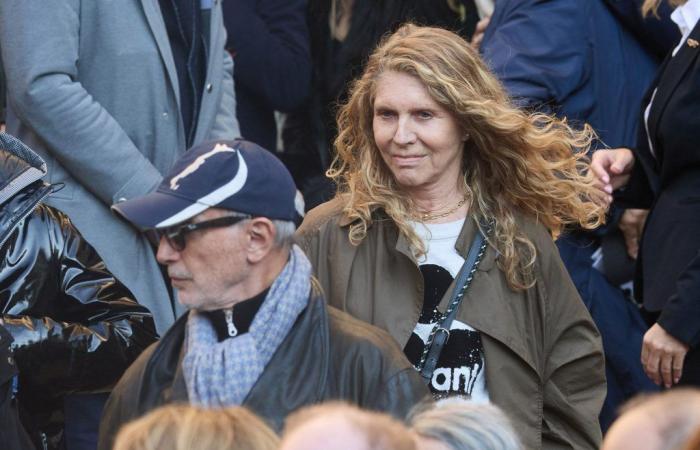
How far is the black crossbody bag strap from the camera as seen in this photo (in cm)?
465

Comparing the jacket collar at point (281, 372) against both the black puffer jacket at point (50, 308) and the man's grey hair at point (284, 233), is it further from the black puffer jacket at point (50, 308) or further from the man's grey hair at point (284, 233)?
the black puffer jacket at point (50, 308)

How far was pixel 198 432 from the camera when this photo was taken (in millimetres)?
3020

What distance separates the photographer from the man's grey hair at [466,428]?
345cm

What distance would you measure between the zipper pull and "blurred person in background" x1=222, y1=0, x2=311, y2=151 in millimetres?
2753

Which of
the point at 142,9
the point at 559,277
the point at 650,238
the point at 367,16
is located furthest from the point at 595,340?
the point at 367,16

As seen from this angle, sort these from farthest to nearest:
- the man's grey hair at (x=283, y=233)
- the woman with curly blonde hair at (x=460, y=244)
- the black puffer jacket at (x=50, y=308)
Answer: the woman with curly blonde hair at (x=460, y=244), the black puffer jacket at (x=50, y=308), the man's grey hair at (x=283, y=233)

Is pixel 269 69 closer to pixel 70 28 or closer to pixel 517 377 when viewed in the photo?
pixel 70 28

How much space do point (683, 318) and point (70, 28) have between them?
2345 mm

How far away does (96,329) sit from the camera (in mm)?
4738

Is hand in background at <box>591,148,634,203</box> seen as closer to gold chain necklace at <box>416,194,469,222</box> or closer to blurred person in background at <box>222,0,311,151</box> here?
gold chain necklace at <box>416,194,469,222</box>

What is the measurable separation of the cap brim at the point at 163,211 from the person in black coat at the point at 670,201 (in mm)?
1937

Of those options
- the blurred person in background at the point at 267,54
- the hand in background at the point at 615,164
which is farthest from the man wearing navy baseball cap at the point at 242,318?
the blurred person in background at the point at 267,54

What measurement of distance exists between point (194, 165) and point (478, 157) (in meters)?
1.36

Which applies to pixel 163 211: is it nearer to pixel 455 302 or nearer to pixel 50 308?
pixel 50 308
